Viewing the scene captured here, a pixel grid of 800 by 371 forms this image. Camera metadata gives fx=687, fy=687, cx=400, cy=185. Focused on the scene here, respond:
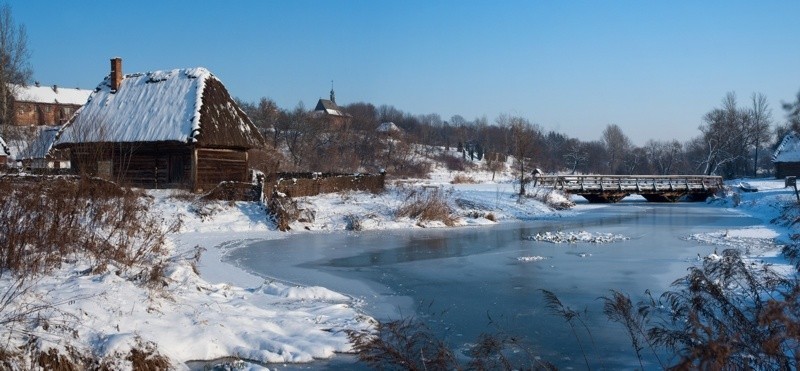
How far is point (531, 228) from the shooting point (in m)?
24.4

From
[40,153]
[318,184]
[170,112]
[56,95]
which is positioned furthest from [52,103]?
[40,153]

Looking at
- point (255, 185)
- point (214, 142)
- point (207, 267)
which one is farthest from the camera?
point (214, 142)

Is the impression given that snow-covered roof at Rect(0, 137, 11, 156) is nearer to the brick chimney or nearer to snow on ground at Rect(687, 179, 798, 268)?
the brick chimney

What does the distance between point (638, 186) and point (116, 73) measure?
3159cm

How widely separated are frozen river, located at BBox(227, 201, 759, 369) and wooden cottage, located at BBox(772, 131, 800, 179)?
40.7 meters

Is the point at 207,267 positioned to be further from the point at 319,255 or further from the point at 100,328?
the point at 100,328

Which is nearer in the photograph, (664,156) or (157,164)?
(157,164)

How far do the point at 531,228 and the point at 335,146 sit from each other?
43.5 meters

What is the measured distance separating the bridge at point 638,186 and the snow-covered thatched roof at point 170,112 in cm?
2042

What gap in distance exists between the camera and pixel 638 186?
44.2m

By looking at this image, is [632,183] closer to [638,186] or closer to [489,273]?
[638,186]

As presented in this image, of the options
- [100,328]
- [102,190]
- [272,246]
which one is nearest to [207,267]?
[102,190]

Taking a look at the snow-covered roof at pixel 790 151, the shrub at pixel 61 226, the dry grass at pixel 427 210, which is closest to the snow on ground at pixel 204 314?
the shrub at pixel 61 226

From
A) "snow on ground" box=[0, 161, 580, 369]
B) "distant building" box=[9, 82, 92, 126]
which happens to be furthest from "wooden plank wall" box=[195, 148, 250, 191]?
"distant building" box=[9, 82, 92, 126]
